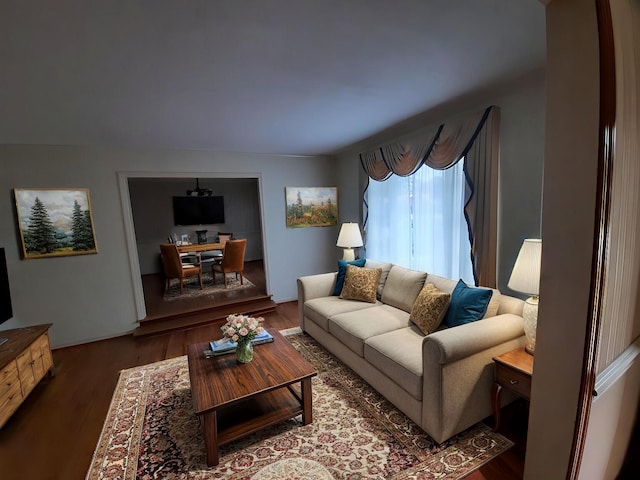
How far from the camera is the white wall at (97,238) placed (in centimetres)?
315

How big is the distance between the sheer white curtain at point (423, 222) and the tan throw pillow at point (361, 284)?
568mm

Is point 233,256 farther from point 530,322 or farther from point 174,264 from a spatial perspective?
point 530,322

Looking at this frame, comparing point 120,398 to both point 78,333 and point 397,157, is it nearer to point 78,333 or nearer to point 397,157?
point 78,333

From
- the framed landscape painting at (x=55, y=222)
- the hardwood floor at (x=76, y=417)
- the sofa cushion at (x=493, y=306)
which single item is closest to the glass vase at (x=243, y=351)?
the hardwood floor at (x=76, y=417)

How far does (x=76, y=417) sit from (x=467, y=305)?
316 centimetres

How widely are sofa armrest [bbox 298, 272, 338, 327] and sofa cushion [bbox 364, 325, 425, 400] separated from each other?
1.18 metres

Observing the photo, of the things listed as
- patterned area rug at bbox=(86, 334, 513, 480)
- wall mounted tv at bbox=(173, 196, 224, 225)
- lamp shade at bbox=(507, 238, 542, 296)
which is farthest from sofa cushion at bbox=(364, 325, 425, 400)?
wall mounted tv at bbox=(173, 196, 224, 225)

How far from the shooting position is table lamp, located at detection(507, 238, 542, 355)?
176 centimetres

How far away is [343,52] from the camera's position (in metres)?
1.59

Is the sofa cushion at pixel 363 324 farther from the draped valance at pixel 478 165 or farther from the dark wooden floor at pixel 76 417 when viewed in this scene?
the dark wooden floor at pixel 76 417

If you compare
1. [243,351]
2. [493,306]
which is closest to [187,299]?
[243,351]

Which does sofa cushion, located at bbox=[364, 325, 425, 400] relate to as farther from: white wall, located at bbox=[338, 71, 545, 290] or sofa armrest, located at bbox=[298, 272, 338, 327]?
sofa armrest, located at bbox=[298, 272, 338, 327]

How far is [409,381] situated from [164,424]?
1.79 meters

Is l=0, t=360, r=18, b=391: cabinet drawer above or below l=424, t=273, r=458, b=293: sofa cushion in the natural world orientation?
below
